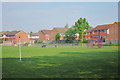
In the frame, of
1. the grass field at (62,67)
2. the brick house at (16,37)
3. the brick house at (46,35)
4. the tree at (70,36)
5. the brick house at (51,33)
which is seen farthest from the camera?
the brick house at (46,35)

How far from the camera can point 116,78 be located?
8.05 m

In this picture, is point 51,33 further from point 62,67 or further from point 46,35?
point 62,67

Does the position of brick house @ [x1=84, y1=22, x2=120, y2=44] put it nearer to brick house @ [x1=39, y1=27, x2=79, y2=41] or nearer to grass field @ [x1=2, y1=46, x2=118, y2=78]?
brick house @ [x1=39, y1=27, x2=79, y2=41]

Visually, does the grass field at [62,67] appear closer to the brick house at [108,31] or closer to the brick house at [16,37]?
the brick house at [108,31]

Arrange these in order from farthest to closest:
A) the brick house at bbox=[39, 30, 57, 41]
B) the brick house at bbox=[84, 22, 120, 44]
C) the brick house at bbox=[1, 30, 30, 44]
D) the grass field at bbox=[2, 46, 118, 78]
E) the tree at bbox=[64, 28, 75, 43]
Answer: the brick house at bbox=[39, 30, 57, 41] → the brick house at bbox=[1, 30, 30, 44] → the tree at bbox=[64, 28, 75, 43] → the brick house at bbox=[84, 22, 120, 44] → the grass field at bbox=[2, 46, 118, 78]

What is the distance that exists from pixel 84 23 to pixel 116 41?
43.6ft

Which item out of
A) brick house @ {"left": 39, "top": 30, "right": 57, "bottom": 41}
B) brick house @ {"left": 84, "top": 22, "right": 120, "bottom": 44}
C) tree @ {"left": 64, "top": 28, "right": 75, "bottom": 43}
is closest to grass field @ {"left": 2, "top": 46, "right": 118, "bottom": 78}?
brick house @ {"left": 84, "top": 22, "right": 120, "bottom": 44}

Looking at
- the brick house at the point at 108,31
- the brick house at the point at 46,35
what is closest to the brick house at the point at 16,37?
the brick house at the point at 46,35

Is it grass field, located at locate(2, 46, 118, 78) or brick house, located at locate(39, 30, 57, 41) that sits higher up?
brick house, located at locate(39, 30, 57, 41)

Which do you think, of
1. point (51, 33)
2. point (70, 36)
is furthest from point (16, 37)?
point (70, 36)

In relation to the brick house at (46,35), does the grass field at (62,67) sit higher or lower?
lower

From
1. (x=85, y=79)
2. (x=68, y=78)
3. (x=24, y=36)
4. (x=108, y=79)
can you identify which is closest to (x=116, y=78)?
(x=108, y=79)

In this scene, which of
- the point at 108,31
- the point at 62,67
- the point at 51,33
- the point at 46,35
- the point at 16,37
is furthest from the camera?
the point at 46,35

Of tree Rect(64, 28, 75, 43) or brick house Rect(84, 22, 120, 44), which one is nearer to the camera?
brick house Rect(84, 22, 120, 44)
